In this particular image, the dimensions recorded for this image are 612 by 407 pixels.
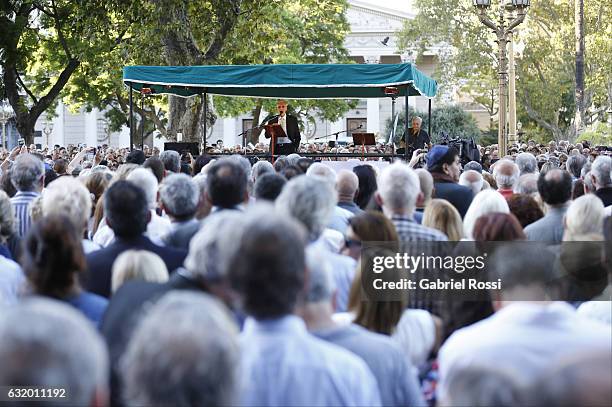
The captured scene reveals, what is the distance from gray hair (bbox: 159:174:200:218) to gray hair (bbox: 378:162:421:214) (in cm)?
124

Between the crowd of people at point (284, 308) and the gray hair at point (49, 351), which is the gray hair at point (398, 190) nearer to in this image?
the crowd of people at point (284, 308)

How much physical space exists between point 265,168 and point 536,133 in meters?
56.8

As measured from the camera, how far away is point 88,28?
27844 millimetres

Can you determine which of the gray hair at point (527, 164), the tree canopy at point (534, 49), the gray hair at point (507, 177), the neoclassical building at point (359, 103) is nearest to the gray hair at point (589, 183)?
the gray hair at point (507, 177)

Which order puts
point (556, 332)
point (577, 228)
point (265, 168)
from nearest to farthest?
point (556, 332) < point (577, 228) < point (265, 168)

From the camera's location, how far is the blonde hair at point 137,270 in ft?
15.4

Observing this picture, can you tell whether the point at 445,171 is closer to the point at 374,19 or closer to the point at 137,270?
the point at 137,270

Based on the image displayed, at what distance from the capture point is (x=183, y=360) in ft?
7.68

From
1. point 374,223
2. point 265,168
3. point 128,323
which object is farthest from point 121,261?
point 265,168

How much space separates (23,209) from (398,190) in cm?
311

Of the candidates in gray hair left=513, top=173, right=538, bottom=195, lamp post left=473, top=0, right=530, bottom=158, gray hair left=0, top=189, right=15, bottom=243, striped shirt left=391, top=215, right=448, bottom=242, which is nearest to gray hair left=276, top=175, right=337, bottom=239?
striped shirt left=391, top=215, right=448, bottom=242

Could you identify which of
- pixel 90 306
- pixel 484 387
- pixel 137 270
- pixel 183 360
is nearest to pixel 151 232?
pixel 137 270

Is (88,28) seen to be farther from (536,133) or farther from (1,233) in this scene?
(536,133)

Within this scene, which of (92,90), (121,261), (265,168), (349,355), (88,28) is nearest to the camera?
(349,355)
